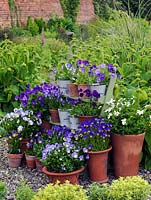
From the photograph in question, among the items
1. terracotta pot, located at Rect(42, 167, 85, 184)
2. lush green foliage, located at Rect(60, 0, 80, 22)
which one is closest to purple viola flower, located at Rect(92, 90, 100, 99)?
terracotta pot, located at Rect(42, 167, 85, 184)

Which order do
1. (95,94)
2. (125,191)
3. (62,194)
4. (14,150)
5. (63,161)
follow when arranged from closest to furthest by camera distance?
(62,194) → (125,191) → (63,161) → (95,94) → (14,150)

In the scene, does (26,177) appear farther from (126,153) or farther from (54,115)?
(126,153)

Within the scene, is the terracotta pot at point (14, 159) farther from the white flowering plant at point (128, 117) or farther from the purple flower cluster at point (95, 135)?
the white flowering plant at point (128, 117)

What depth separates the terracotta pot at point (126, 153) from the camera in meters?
4.02

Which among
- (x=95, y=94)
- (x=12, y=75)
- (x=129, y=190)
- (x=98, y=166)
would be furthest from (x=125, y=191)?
(x=12, y=75)

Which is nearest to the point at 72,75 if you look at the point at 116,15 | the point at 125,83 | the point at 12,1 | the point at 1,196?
the point at 125,83

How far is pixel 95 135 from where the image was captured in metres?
3.97

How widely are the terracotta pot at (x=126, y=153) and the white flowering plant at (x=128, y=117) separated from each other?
56mm

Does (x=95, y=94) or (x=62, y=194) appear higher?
(x=95, y=94)

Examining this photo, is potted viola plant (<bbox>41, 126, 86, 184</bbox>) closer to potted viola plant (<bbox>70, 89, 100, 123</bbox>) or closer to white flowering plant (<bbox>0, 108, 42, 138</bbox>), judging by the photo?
potted viola plant (<bbox>70, 89, 100, 123</bbox>)

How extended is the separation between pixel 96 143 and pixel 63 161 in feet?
1.17

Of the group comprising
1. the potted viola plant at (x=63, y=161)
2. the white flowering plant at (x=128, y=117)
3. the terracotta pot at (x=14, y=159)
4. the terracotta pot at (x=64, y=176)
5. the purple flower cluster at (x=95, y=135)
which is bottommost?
the terracotta pot at (x=14, y=159)

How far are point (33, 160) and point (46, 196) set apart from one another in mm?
1681

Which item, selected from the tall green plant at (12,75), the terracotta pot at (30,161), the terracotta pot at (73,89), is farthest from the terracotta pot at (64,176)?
the tall green plant at (12,75)
